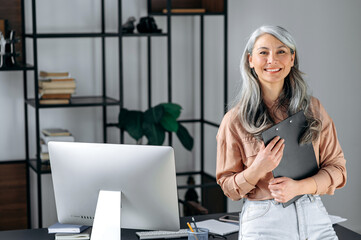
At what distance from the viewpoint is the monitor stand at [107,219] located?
6.48 feet

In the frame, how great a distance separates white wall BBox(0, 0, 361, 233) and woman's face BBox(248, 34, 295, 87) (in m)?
2.35

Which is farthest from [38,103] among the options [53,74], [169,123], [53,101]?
[169,123]

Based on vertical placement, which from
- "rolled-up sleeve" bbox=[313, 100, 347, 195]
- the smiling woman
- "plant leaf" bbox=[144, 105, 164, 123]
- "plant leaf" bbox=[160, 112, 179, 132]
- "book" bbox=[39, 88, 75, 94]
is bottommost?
"plant leaf" bbox=[160, 112, 179, 132]

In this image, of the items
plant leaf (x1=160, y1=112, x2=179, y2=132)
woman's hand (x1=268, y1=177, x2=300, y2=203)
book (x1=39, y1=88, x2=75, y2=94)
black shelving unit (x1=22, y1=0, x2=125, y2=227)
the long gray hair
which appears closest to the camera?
woman's hand (x1=268, y1=177, x2=300, y2=203)

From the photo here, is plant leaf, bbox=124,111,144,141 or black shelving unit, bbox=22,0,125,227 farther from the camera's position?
plant leaf, bbox=124,111,144,141

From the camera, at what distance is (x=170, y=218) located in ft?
6.64

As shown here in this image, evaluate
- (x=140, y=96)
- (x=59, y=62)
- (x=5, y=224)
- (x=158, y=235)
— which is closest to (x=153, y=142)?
(x=140, y=96)

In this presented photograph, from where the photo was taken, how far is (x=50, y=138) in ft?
12.8

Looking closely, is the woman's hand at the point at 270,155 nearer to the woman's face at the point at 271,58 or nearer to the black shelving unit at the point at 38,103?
the woman's face at the point at 271,58

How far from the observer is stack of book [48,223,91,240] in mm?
2307

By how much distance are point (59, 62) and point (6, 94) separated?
1.48 ft

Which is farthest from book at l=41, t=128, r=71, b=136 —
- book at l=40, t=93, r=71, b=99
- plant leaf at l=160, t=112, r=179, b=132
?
plant leaf at l=160, t=112, r=179, b=132

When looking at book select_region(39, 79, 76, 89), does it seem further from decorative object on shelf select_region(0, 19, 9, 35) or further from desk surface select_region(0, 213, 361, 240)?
desk surface select_region(0, 213, 361, 240)

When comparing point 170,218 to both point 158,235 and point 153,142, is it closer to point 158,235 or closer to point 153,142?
point 158,235
